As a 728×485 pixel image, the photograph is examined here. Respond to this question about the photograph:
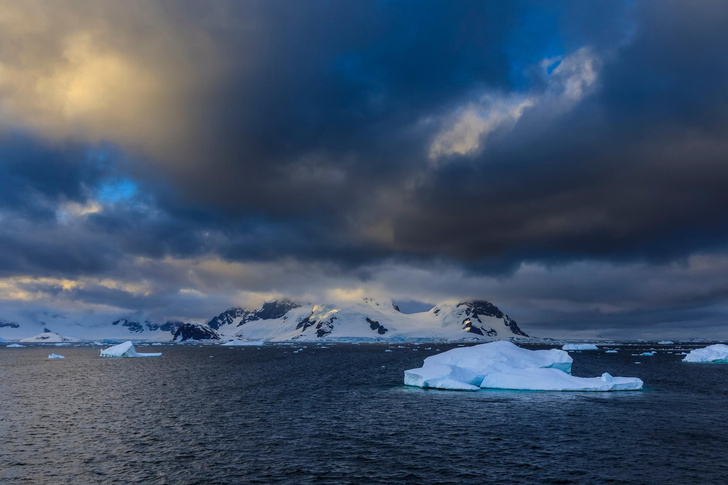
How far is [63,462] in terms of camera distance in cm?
2952

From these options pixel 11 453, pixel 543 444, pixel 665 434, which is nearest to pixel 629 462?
pixel 543 444

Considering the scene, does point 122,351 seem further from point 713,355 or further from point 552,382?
point 713,355

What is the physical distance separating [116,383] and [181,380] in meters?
10.5

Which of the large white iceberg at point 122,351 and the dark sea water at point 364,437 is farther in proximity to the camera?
the large white iceberg at point 122,351

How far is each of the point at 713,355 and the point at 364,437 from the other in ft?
444

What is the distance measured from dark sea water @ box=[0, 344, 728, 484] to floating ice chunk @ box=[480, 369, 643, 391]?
2.17m

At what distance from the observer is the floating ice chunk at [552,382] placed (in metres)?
59.3

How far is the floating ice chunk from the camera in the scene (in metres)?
59.3

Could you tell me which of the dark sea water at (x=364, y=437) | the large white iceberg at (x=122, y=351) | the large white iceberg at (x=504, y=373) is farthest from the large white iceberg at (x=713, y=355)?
the large white iceberg at (x=122, y=351)

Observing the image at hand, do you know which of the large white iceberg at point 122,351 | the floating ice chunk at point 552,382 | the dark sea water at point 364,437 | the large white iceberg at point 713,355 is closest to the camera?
the dark sea water at point 364,437

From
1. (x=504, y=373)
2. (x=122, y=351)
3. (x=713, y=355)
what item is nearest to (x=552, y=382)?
(x=504, y=373)

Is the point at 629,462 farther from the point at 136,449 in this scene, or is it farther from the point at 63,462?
the point at 63,462

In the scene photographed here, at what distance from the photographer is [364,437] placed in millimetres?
36031

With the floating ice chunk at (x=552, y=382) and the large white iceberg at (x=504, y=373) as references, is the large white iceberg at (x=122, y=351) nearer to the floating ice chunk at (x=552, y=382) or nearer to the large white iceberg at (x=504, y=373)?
the large white iceberg at (x=504, y=373)
